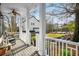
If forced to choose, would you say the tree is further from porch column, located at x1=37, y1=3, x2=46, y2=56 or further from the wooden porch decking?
the wooden porch decking

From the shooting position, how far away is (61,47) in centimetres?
166

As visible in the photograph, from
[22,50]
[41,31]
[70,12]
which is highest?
[70,12]

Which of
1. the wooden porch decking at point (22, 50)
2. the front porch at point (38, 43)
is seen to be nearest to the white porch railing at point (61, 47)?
the front porch at point (38, 43)

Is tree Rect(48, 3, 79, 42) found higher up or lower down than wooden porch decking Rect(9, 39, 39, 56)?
higher up

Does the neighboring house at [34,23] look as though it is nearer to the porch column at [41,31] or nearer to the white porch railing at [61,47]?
the porch column at [41,31]

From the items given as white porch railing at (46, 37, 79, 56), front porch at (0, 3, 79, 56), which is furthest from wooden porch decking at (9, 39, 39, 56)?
white porch railing at (46, 37, 79, 56)

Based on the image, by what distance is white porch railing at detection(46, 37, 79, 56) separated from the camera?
1.62 meters

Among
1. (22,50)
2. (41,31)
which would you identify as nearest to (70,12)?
(41,31)

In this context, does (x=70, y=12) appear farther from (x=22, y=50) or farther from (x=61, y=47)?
(x=22, y=50)

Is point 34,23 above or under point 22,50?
above

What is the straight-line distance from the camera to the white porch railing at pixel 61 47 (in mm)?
1625

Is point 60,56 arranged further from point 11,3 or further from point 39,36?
point 11,3

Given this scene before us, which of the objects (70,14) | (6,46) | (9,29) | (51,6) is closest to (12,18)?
(9,29)

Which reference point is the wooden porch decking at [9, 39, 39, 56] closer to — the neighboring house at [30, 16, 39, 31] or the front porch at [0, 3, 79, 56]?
the front porch at [0, 3, 79, 56]
